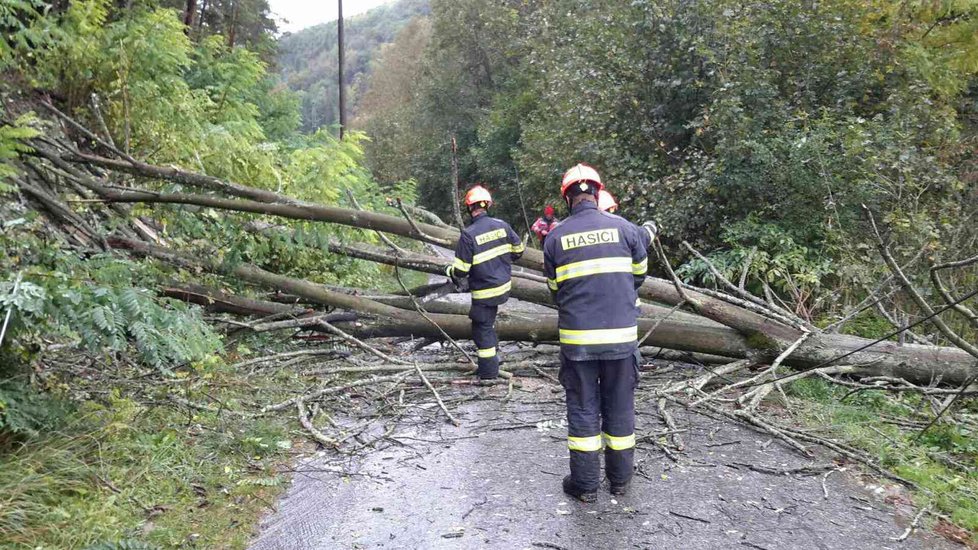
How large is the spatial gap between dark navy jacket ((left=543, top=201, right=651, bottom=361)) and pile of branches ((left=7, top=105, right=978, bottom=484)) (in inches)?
52.4

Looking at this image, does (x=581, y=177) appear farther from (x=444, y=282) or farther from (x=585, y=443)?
(x=444, y=282)

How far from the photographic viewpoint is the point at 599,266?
12.7ft

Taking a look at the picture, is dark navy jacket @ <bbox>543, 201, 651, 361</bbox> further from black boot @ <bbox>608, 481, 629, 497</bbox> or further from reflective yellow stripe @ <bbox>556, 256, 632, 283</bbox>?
black boot @ <bbox>608, 481, 629, 497</bbox>

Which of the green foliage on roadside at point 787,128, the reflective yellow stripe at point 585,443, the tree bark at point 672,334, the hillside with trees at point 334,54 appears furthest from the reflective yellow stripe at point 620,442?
the hillside with trees at point 334,54

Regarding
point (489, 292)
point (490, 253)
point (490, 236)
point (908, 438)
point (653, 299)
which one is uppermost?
point (490, 236)

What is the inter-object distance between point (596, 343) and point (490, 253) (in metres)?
2.34

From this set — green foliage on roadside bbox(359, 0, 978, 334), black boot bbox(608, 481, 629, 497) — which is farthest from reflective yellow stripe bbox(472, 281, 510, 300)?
green foliage on roadside bbox(359, 0, 978, 334)

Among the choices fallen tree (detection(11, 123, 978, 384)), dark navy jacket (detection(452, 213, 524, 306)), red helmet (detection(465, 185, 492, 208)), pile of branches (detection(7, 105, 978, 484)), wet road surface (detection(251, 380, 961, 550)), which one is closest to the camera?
wet road surface (detection(251, 380, 961, 550))

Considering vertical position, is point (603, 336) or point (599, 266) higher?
point (599, 266)

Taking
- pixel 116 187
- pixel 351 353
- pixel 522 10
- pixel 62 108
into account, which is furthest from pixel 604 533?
pixel 522 10

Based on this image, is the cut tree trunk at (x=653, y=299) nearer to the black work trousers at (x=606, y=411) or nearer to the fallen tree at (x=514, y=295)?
the fallen tree at (x=514, y=295)

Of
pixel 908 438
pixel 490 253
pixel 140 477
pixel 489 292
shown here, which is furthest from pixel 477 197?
pixel 908 438

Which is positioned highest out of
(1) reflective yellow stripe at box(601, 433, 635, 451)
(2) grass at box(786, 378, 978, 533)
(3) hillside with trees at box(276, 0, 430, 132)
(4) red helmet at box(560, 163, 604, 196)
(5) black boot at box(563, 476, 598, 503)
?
(3) hillside with trees at box(276, 0, 430, 132)

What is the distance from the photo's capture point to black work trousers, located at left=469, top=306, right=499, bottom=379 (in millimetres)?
6094
